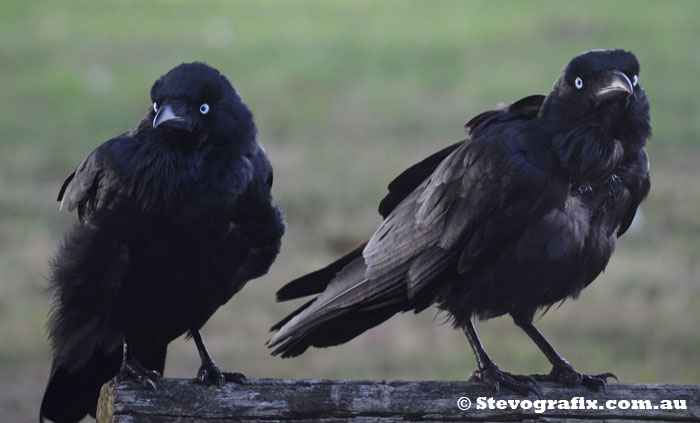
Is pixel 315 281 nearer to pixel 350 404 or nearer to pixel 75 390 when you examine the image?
pixel 350 404

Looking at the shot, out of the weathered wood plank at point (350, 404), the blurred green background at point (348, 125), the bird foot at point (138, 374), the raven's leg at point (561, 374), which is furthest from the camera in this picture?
the blurred green background at point (348, 125)

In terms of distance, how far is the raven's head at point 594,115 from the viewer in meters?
3.42

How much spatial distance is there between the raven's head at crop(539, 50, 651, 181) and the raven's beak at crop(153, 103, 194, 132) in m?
1.22

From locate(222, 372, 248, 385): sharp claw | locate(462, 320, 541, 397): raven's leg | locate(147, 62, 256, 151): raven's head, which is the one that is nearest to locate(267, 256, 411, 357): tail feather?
locate(222, 372, 248, 385): sharp claw

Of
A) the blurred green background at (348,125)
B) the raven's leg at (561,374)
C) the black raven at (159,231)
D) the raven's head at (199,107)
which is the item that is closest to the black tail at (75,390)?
the black raven at (159,231)

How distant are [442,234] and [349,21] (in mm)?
15257

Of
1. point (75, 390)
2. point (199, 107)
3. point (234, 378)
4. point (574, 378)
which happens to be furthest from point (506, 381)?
point (75, 390)

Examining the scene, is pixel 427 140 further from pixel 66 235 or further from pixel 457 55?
pixel 66 235

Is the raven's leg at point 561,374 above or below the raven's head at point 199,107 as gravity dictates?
below

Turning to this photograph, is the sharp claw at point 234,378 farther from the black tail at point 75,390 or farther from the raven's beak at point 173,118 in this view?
the raven's beak at point 173,118

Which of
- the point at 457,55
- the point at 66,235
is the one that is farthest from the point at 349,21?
the point at 66,235

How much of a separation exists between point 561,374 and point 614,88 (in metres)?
1.04

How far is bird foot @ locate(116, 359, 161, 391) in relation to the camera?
128 inches

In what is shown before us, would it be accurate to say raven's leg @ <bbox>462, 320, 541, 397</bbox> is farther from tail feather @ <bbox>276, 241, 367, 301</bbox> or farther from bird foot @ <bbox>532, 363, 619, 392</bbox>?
tail feather @ <bbox>276, 241, 367, 301</bbox>
